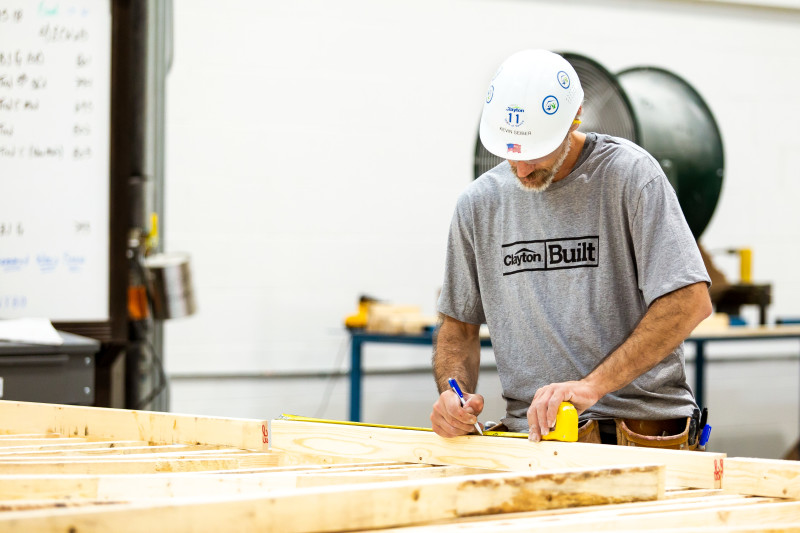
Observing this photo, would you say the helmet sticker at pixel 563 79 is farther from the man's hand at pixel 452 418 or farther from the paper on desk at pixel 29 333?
the paper on desk at pixel 29 333

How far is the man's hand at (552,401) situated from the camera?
1.64 m

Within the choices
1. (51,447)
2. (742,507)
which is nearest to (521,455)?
(742,507)

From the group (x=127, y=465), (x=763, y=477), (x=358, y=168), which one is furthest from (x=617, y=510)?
(x=358, y=168)

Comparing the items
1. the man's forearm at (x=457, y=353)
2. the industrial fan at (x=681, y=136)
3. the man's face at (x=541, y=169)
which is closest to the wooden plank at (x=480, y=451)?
the man's forearm at (x=457, y=353)

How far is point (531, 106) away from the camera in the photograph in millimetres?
1823

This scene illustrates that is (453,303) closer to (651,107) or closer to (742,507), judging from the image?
(742,507)

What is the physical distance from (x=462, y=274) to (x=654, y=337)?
0.51 meters

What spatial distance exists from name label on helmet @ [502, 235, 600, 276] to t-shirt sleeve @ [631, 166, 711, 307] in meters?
0.10

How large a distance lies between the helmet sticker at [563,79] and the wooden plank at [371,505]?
2.78 ft

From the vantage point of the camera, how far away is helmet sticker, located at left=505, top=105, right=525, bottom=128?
1825 millimetres

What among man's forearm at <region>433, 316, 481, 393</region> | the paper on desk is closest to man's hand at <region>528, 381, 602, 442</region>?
man's forearm at <region>433, 316, 481, 393</region>

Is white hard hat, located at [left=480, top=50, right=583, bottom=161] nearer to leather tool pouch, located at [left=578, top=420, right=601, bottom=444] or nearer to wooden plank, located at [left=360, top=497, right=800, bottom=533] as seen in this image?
leather tool pouch, located at [left=578, top=420, right=601, bottom=444]

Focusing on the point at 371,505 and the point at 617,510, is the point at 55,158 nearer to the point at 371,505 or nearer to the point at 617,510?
the point at 371,505

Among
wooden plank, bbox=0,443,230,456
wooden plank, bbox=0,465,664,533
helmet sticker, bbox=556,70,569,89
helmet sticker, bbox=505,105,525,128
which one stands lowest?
wooden plank, bbox=0,443,230,456
